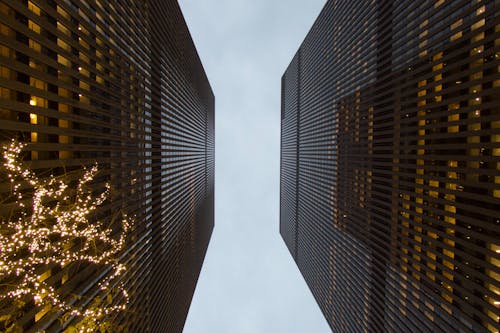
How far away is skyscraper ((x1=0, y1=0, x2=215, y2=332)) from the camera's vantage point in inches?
935

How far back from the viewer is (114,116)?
129 ft

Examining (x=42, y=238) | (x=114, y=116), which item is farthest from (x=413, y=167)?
(x=42, y=238)

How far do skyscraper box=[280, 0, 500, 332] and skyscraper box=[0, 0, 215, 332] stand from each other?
1753 inches

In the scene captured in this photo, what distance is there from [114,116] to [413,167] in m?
52.8

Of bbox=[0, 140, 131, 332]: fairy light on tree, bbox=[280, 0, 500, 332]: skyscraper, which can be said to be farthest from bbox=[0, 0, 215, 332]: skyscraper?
bbox=[280, 0, 500, 332]: skyscraper

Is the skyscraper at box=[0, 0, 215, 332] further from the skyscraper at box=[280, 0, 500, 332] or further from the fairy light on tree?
the skyscraper at box=[280, 0, 500, 332]

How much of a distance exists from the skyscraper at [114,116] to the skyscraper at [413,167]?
44.5 m

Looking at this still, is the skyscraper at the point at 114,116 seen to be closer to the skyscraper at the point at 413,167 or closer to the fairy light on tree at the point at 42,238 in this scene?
the fairy light on tree at the point at 42,238

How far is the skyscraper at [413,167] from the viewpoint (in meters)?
30.1

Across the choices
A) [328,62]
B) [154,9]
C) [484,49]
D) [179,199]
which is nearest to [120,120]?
[154,9]

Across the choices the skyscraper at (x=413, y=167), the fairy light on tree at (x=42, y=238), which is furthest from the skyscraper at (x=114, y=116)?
the skyscraper at (x=413, y=167)

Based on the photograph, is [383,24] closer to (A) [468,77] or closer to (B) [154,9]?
(A) [468,77]

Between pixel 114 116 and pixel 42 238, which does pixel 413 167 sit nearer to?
pixel 114 116

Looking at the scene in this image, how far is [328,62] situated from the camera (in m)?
93.8
